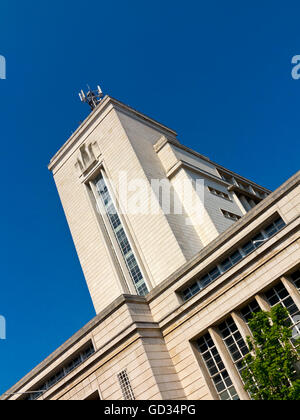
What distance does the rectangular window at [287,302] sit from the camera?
19.9 m

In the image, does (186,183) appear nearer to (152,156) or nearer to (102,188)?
(152,156)

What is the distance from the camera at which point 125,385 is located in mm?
21906

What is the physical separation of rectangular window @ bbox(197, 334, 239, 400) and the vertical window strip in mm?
759

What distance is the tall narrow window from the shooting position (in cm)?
3629

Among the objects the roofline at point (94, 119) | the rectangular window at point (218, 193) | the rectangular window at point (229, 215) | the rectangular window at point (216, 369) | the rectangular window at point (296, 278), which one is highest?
the roofline at point (94, 119)

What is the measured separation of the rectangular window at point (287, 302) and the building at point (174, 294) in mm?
53

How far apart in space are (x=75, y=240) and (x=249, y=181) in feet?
82.8

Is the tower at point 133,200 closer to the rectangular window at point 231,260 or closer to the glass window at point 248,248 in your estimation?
the rectangular window at point 231,260

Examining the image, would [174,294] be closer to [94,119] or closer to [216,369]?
[216,369]

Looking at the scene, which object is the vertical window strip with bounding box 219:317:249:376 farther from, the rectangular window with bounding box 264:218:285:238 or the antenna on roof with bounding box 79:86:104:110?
the antenna on roof with bounding box 79:86:104:110

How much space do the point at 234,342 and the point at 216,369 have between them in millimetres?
1874

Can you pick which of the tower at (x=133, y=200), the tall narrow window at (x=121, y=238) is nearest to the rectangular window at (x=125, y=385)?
the tower at (x=133, y=200)

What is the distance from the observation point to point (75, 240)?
4319 cm
